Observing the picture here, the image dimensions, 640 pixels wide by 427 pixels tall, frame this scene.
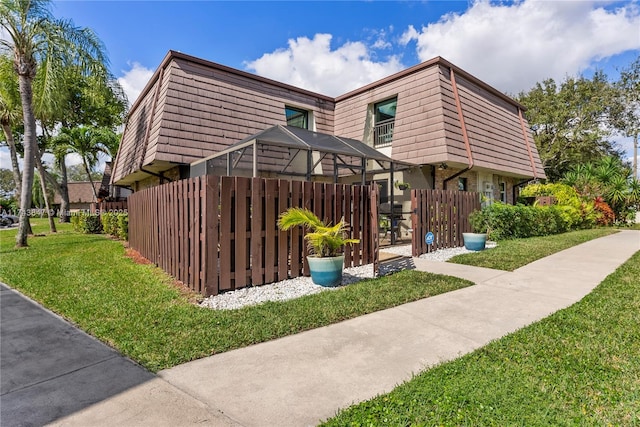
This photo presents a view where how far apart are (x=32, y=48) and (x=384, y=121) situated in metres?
12.5

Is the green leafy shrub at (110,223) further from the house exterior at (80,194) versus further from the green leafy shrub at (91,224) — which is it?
the house exterior at (80,194)

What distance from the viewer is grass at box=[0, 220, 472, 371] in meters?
3.27

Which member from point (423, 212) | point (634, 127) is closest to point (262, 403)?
point (423, 212)

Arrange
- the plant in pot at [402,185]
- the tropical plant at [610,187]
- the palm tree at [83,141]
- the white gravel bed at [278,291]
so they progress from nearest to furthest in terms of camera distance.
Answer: the white gravel bed at [278,291]
the plant in pot at [402,185]
the tropical plant at [610,187]
the palm tree at [83,141]

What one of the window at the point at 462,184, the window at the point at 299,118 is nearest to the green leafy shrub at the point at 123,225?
the window at the point at 299,118

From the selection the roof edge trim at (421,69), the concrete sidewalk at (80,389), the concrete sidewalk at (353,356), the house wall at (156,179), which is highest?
the roof edge trim at (421,69)

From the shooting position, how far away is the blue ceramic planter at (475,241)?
8.83 meters

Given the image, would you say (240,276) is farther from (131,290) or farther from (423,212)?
(423,212)

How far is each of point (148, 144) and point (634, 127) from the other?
Result: 116ft

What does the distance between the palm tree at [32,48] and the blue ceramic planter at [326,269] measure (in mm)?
10707

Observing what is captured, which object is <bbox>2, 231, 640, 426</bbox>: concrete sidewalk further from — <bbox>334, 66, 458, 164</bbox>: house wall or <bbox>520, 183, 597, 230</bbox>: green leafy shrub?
<bbox>520, 183, 597, 230</bbox>: green leafy shrub

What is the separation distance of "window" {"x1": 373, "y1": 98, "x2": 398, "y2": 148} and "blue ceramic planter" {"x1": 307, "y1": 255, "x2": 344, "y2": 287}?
9187 millimetres

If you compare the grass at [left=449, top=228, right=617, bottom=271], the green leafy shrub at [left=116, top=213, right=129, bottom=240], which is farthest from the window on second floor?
the green leafy shrub at [left=116, top=213, right=129, bottom=240]

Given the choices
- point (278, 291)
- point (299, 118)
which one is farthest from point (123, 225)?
point (278, 291)
